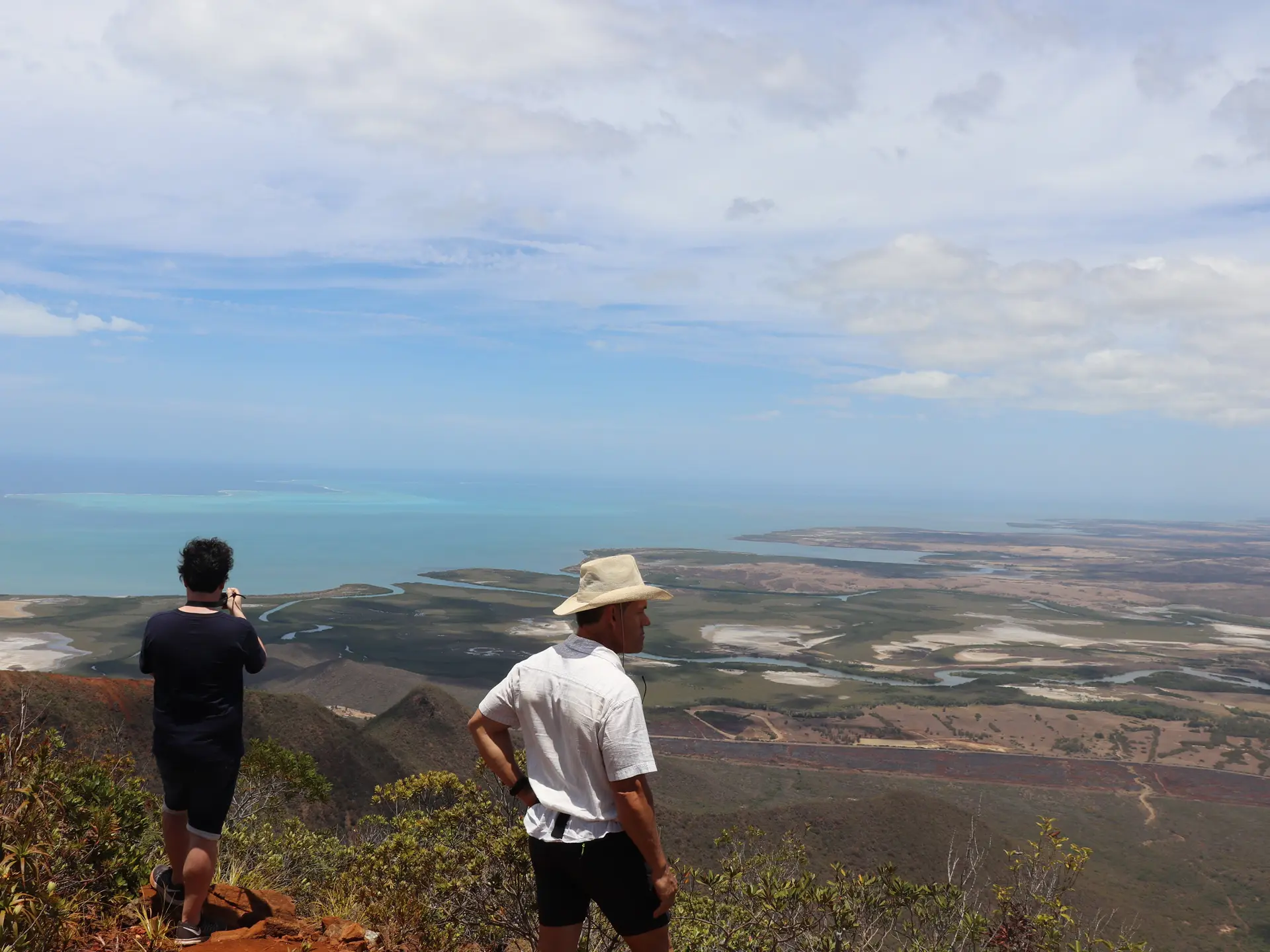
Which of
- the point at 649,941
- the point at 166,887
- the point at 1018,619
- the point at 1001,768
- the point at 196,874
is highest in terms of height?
the point at 649,941

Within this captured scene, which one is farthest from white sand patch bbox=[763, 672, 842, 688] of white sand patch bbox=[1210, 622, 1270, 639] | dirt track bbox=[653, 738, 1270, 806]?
Answer: white sand patch bbox=[1210, 622, 1270, 639]

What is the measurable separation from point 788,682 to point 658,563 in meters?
68.9

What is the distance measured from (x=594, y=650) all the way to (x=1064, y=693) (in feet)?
232

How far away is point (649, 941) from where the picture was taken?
3061 mm

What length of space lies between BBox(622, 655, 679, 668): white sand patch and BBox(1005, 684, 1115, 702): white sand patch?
2519 centimetres

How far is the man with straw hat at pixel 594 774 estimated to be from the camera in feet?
9.55

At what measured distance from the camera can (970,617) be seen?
97.6 metres

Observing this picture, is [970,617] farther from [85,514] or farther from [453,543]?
[85,514]

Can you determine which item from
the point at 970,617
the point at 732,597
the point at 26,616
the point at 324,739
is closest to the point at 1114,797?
the point at 324,739

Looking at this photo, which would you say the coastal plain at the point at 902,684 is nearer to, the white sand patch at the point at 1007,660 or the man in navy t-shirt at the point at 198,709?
the white sand patch at the point at 1007,660

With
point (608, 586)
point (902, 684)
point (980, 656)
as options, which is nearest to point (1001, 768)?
point (902, 684)

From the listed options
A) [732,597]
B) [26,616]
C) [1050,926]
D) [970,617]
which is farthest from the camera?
[732,597]

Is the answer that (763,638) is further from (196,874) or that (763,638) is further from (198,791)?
(198,791)

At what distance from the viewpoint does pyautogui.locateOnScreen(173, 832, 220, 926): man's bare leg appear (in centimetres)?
416
